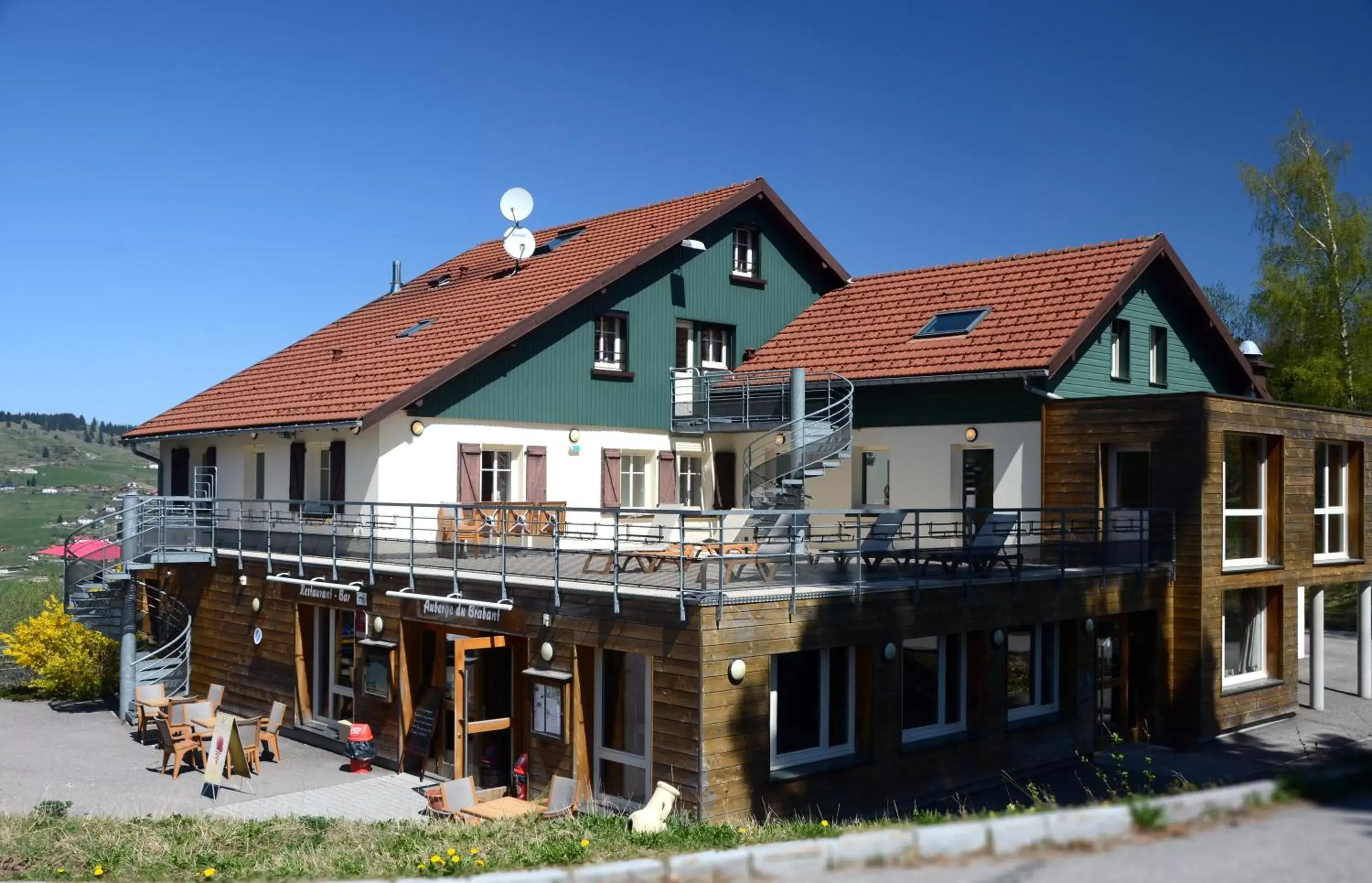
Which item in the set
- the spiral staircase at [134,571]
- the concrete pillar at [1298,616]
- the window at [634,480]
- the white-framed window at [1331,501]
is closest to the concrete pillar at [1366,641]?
the white-framed window at [1331,501]

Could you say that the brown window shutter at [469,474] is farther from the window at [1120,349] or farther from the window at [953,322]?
the window at [1120,349]

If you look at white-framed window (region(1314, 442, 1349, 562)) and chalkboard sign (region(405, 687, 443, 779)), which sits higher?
white-framed window (region(1314, 442, 1349, 562))

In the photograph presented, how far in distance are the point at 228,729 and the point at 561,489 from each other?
7.78 m

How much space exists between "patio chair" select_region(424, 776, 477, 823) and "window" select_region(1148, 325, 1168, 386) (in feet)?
47.5

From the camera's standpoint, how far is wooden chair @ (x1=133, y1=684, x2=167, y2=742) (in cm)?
1830

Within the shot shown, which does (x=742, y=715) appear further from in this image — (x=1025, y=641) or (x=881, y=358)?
(x=881, y=358)

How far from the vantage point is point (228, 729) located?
1472 centimetres

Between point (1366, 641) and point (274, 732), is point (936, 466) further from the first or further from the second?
point (274, 732)

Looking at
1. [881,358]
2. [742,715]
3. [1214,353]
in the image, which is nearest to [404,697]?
[742,715]

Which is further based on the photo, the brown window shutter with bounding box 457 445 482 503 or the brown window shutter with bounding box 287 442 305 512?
the brown window shutter with bounding box 287 442 305 512


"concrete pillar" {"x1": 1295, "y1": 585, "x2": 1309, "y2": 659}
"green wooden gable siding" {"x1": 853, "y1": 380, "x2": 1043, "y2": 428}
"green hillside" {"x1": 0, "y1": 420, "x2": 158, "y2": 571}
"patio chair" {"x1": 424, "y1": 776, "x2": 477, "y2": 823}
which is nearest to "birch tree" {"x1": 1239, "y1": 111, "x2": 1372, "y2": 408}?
"concrete pillar" {"x1": 1295, "y1": 585, "x2": 1309, "y2": 659}

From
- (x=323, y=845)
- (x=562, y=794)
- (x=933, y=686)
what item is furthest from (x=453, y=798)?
(x=933, y=686)

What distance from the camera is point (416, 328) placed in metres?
23.3

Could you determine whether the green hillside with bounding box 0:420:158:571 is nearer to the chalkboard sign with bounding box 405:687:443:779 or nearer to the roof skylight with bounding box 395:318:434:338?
the roof skylight with bounding box 395:318:434:338
